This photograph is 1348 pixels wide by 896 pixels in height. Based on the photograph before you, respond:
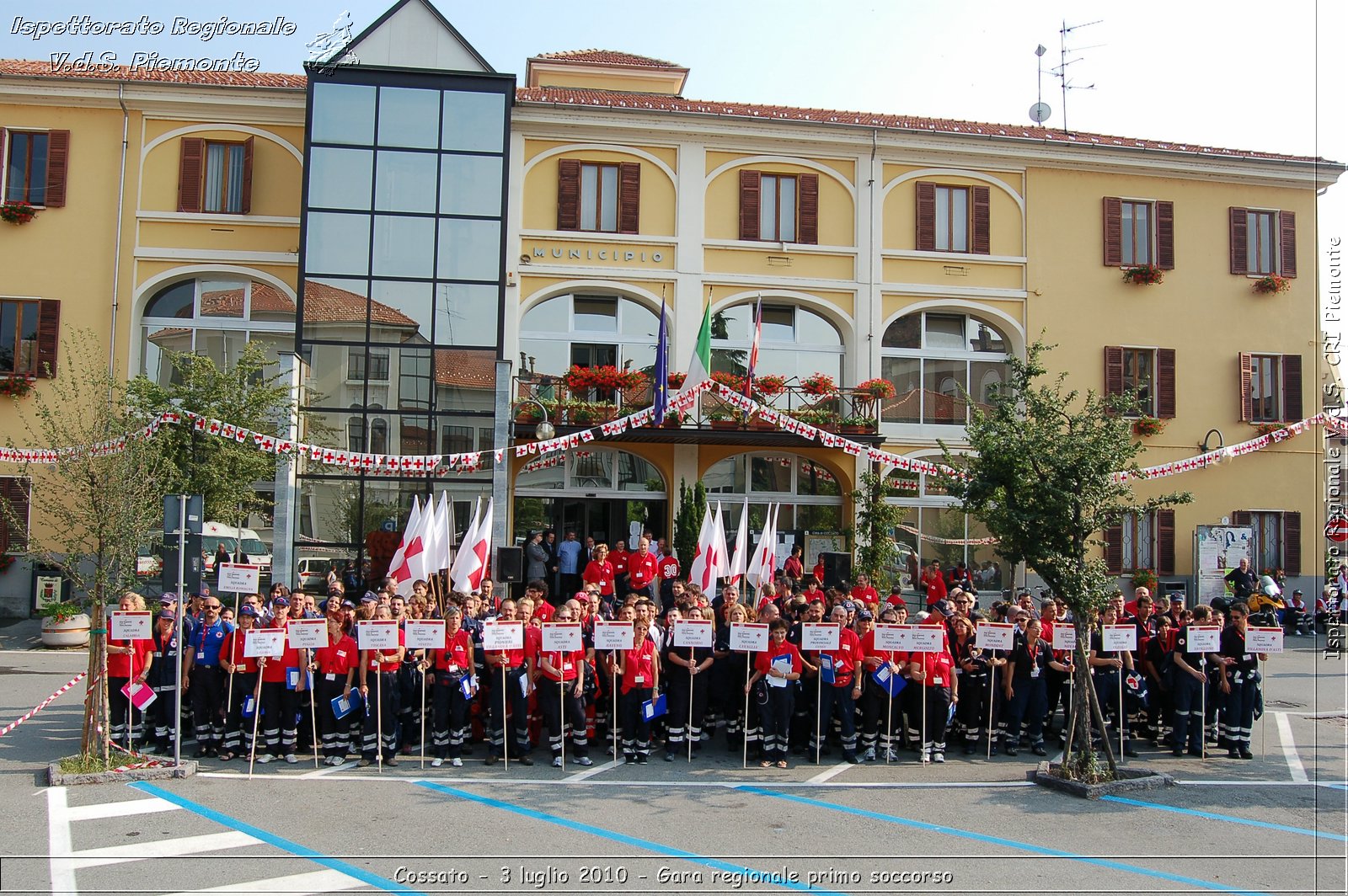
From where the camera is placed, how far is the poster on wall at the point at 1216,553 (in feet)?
78.1

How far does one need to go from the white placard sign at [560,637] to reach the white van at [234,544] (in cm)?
920

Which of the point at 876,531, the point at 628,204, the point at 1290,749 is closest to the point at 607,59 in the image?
the point at 628,204

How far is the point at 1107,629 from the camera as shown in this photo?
38.4 ft

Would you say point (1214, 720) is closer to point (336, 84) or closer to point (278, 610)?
point (278, 610)

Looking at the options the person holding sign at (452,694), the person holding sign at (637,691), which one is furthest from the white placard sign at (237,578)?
the person holding sign at (637,691)

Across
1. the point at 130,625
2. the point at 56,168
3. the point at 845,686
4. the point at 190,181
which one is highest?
the point at 56,168

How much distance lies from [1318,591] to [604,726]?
67.2 feet

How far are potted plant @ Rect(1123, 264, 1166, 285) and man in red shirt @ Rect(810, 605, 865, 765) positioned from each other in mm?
17436

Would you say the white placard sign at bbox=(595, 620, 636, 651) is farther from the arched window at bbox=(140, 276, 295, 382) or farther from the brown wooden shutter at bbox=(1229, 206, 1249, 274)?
the brown wooden shutter at bbox=(1229, 206, 1249, 274)

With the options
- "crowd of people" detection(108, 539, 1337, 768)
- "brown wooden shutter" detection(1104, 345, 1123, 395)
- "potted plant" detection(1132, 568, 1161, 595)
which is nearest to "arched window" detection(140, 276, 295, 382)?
"crowd of people" detection(108, 539, 1337, 768)

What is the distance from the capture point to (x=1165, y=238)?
2531 centimetres

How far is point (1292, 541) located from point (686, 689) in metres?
20.0

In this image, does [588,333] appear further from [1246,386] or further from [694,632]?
[1246,386]

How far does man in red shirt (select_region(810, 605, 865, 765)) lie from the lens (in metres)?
11.2
